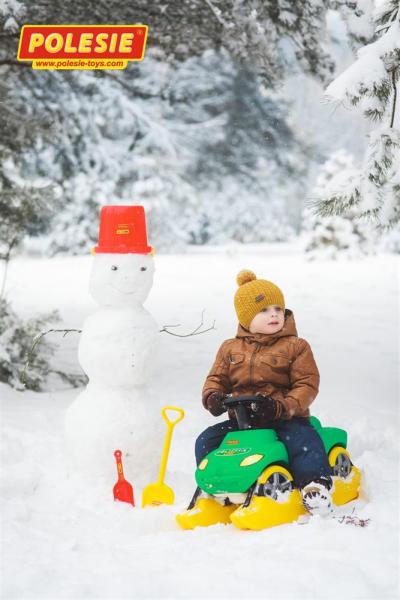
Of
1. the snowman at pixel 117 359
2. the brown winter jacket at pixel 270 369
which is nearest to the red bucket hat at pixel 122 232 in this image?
the snowman at pixel 117 359

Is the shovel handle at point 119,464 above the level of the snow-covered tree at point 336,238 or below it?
below

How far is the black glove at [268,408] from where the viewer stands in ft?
11.5

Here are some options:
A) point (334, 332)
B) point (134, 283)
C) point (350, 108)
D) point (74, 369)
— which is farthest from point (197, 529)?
point (334, 332)

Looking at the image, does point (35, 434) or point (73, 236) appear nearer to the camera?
point (35, 434)

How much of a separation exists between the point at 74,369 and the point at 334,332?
13.6 ft

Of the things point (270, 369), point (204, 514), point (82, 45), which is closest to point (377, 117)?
point (270, 369)

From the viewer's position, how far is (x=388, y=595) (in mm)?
2662

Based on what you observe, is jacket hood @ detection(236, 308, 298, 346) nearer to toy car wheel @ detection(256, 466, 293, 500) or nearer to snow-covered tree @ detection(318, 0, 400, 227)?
toy car wheel @ detection(256, 466, 293, 500)

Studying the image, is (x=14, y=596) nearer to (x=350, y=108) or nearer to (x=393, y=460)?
(x=393, y=460)

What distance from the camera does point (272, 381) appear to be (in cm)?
376

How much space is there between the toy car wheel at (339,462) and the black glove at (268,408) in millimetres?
436

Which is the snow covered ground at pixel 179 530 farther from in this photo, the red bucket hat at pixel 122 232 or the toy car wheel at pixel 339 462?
the red bucket hat at pixel 122 232

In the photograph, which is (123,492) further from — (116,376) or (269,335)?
(269,335)

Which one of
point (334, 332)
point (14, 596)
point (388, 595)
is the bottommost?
point (14, 596)
